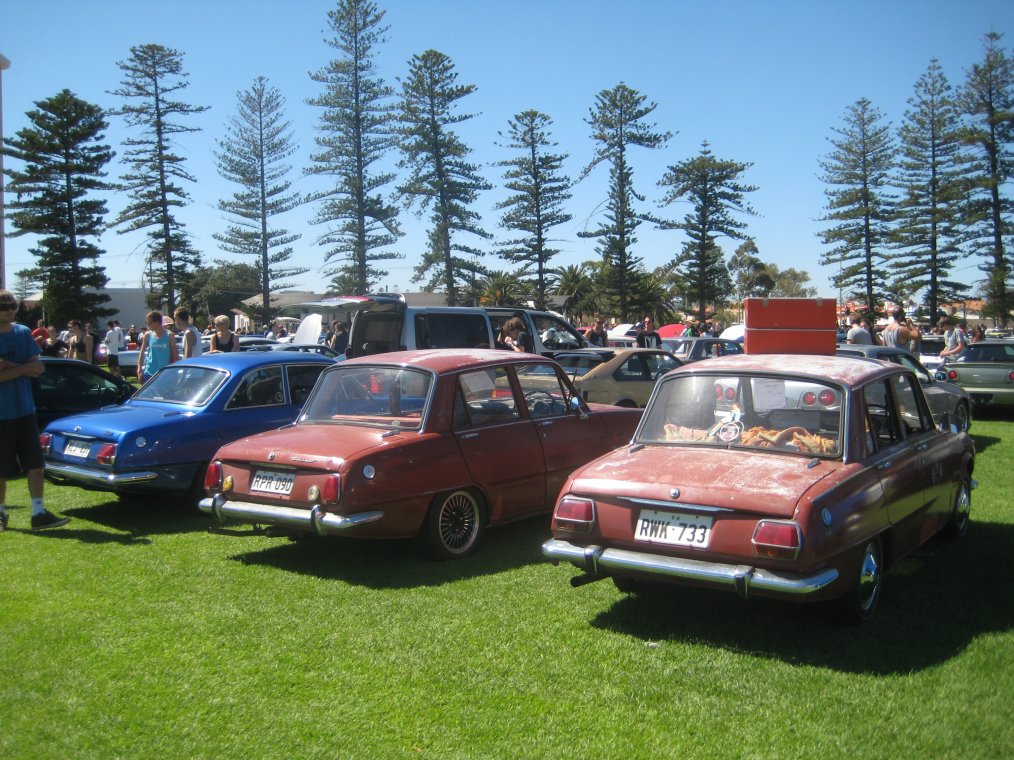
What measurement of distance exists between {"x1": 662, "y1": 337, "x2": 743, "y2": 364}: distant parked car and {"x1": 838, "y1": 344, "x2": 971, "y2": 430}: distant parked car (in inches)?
232

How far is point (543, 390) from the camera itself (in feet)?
24.6

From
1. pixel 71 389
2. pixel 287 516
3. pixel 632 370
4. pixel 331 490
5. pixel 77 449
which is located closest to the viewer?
pixel 331 490

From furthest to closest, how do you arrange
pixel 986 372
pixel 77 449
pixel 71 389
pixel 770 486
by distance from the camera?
pixel 986 372 → pixel 71 389 → pixel 77 449 → pixel 770 486

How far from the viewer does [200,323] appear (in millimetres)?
73312

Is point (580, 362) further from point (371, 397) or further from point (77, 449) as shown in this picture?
point (77, 449)

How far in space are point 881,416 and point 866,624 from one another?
1397mm

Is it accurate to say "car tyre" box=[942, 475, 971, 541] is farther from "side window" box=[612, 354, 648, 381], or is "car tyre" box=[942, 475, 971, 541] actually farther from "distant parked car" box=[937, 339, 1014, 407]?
"distant parked car" box=[937, 339, 1014, 407]

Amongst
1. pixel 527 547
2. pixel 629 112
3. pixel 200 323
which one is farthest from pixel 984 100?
pixel 200 323

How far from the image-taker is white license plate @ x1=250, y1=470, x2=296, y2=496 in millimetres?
6160

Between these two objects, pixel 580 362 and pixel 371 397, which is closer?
pixel 371 397

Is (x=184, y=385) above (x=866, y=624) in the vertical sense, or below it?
above

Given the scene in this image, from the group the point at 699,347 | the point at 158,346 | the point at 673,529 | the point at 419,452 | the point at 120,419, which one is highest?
the point at 158,346

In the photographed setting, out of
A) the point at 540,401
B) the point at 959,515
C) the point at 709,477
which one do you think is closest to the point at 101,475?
the point at 540,401

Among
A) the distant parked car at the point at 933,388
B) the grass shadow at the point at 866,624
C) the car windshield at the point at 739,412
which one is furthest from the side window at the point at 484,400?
the distant parked car at the point at 933,388
